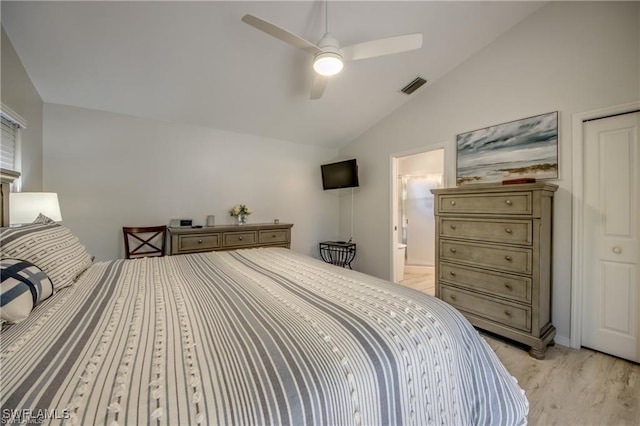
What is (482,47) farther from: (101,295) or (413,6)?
(101,295)

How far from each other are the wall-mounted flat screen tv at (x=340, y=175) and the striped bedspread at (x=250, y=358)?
9.76ft

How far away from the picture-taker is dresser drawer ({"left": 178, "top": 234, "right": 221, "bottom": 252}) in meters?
3.06

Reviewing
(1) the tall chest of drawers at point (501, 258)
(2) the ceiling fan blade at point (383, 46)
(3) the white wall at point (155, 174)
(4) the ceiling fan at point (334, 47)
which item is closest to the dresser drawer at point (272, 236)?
(3) the white wall at point (155, 174)

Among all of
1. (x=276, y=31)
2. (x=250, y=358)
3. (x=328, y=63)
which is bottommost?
(x=250, y=358)

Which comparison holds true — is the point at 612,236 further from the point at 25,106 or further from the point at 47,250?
the point at 25,106

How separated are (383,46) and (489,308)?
8.21ft

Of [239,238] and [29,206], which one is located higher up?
[29,206]

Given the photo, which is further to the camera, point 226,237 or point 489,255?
point 226,237

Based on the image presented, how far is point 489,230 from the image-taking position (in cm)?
238

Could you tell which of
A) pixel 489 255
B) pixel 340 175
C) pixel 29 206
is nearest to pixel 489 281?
pixel 489 255

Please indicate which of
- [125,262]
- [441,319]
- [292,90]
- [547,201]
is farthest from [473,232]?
Result: [125,262]

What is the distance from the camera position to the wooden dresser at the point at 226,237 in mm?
3057

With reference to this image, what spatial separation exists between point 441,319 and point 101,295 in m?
1.54

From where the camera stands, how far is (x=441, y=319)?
1.05 metres
